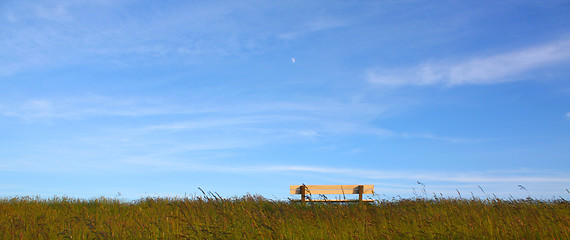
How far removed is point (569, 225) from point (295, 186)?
702 centimetres

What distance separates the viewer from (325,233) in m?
5.89

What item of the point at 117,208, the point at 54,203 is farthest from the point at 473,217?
the point at 54,203

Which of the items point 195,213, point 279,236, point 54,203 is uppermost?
point 54,203

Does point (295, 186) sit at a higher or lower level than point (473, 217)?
higher

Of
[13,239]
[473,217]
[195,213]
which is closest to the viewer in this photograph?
[13,239]

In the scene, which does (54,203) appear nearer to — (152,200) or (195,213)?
(152,200)

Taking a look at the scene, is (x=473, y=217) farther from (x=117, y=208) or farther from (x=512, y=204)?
(x=117, y=208)

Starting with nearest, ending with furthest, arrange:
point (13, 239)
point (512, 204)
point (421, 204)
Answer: point (13, 239) → point (512, 204) → point (421, 204)

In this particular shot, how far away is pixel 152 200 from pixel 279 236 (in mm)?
8794

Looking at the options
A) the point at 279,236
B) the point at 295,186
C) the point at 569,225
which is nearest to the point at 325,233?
the point at 279,236

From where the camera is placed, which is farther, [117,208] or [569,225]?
[117,208]

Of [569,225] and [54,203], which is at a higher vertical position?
[54,203]

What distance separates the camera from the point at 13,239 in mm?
6254

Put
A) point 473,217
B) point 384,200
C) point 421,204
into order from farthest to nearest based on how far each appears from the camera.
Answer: point 384,200 → point 421,204 → point 473,217
